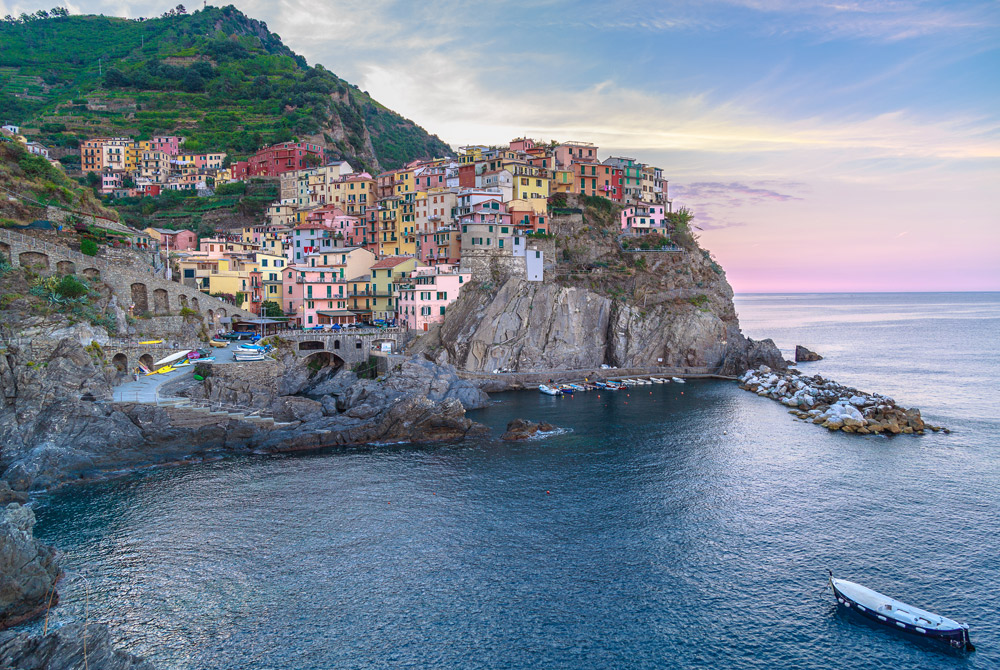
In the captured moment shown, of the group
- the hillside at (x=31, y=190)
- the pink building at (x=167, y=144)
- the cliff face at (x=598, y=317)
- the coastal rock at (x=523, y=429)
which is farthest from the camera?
the pink building at (x=167, y=144)

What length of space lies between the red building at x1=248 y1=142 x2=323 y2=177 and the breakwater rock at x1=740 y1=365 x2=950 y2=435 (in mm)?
A: 76005

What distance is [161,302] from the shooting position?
5488cm

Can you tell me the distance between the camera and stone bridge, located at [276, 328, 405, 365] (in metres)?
58.8

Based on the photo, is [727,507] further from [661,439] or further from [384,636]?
[384,636]

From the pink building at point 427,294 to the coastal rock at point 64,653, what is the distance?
50.1m

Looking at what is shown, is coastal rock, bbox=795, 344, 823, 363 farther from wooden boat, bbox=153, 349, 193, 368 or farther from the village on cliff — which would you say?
wooden boat, bbox=153, 349, 193, 368

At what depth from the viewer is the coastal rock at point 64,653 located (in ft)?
59.2

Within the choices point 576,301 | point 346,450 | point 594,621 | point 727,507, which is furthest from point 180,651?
point 576,301

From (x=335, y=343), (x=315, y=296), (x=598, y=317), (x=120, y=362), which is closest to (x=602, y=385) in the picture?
(x=598, y=317)

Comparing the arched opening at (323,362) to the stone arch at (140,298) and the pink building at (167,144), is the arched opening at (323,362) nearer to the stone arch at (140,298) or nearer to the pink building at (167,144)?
the stone arch at (140,298)

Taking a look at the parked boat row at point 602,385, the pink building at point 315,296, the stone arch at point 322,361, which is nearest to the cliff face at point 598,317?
the parked boat row at point 602,385

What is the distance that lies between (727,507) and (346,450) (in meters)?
24.5

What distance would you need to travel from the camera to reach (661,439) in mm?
46406

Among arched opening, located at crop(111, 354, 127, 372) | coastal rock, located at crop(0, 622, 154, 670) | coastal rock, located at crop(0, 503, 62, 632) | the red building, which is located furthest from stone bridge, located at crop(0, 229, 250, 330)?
the red building
